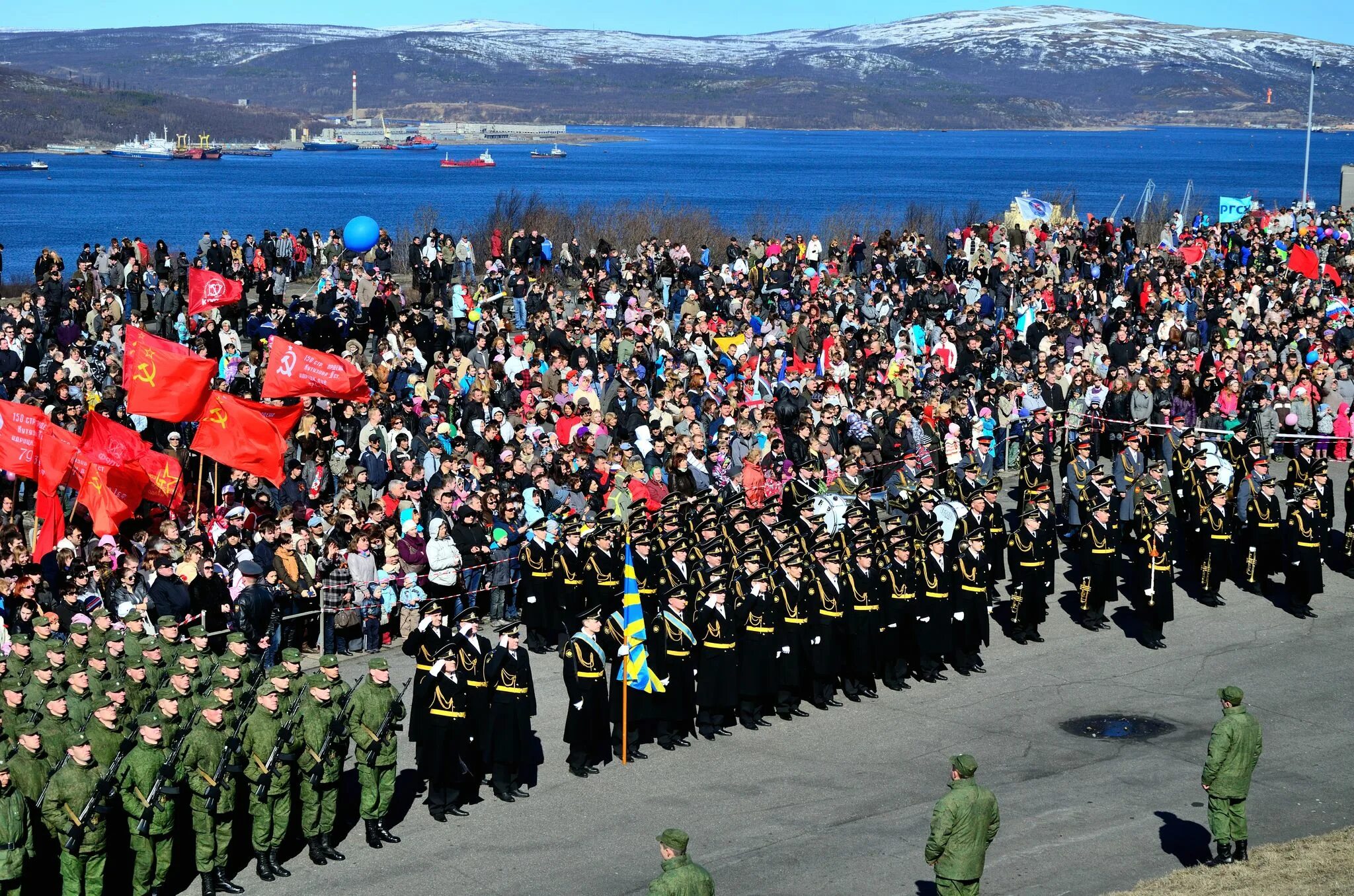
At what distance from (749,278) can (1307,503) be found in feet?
58.6

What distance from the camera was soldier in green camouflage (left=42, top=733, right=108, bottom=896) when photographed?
38.3 ft

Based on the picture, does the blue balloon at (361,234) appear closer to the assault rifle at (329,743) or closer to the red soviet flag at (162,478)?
the red soviet flag at (162,478)

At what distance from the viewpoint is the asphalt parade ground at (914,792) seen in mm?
12680

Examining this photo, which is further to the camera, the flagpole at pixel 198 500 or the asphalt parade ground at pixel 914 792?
the flagpole at pixel 198 500

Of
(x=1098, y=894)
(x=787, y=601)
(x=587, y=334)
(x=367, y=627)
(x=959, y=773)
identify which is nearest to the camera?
(x=959, y=773)

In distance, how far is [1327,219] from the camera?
4275 cm

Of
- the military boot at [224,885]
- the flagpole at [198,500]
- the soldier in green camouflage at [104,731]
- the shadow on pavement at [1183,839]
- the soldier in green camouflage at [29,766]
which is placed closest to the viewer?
the soldier in green camouflage at [29,766]

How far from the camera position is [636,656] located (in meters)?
15.1

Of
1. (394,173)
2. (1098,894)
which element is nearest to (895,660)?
(1098,894)

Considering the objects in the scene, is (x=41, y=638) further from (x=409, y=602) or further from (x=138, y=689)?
(x=409, y=602)

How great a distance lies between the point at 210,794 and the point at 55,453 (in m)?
7.14

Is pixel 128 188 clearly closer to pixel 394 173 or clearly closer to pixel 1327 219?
pixel 394 173

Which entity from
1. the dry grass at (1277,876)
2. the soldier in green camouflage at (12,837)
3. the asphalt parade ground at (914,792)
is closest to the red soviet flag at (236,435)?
the asphalt parade ground at (914,792)

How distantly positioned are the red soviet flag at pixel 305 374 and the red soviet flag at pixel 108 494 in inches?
114
